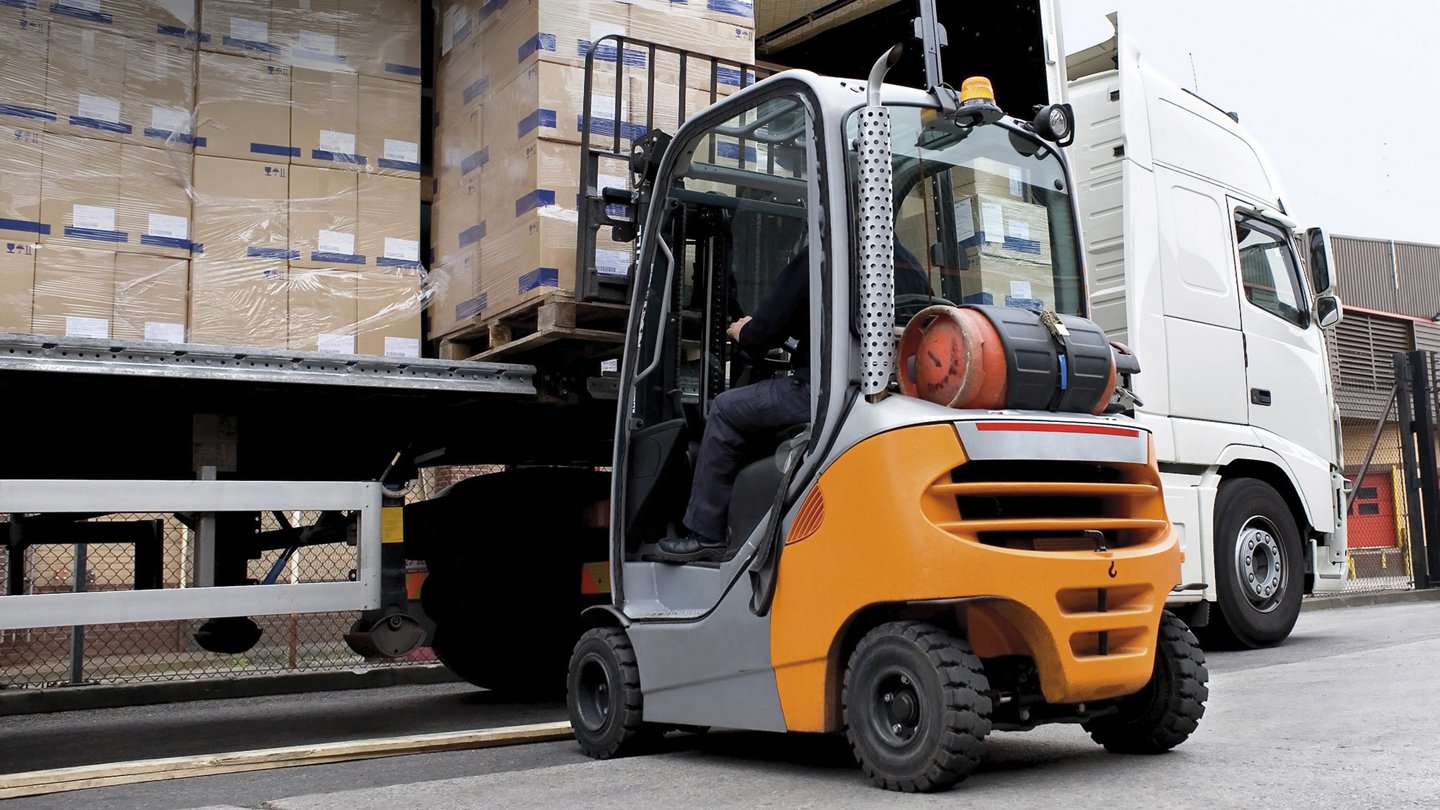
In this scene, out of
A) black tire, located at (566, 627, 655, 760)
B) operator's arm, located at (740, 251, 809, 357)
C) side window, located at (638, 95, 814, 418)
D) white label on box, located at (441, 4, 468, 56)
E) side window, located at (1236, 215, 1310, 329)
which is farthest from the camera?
side window, located at (1236, 215, 1310, 329)

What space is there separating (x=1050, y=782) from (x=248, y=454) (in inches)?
175

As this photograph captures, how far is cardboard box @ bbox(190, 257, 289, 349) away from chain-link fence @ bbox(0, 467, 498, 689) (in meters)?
0.90

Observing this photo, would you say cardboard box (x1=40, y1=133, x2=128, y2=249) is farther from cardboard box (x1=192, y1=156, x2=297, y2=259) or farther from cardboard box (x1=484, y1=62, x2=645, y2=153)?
cardboard box (x1=484, y1=62, x2=645, y2=153)

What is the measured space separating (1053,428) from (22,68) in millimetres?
4324

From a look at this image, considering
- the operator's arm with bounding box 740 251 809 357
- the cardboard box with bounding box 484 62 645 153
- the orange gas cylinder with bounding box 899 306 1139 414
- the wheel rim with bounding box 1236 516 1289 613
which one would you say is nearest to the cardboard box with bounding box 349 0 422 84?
the cardboard box with bounding box 484 62 645 153

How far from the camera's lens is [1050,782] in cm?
363

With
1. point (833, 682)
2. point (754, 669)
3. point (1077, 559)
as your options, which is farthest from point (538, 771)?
point (1077, 559)

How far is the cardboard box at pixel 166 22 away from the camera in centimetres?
564

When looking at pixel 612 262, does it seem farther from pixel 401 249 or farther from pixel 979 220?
pixel 979 220

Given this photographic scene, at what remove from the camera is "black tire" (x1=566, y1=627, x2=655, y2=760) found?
15.0 ft

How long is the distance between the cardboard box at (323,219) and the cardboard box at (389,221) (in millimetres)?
50

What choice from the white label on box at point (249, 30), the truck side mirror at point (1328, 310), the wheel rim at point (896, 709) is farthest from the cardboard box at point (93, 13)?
the truck side mirror at point (1328, 310)

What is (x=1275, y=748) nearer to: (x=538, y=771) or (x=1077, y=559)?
(x=1077, y=559)

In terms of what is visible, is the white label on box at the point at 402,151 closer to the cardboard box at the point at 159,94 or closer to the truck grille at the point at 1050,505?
the cardboard box at the point at 159,94
